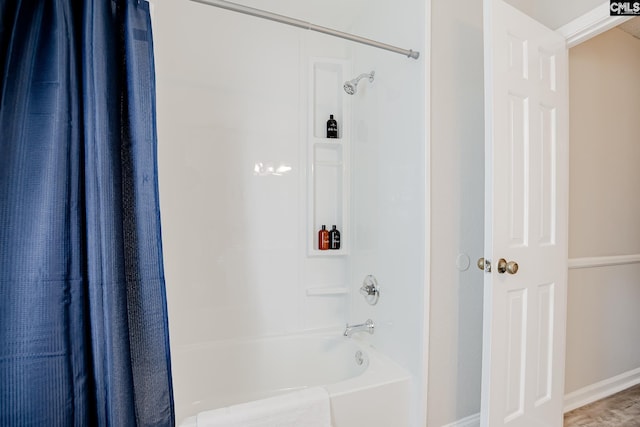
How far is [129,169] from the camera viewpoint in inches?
42.1

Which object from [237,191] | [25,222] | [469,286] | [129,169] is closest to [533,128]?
[469,286]

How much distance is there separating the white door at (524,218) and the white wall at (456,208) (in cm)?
20

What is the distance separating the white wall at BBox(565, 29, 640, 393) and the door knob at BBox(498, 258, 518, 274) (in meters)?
0.95

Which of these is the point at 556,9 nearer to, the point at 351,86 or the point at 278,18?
the point at 351,86

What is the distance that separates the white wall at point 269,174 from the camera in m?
1.68

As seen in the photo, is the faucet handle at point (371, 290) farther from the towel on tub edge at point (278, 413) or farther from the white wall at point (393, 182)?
the towel on tub edge at point (278, 413)

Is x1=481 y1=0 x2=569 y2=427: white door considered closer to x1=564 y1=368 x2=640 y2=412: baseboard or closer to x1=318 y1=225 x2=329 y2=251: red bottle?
x1=564 y1=368 x2=640 y2=412: baseboard

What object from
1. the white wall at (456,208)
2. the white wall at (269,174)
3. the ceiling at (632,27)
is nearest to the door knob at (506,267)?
the white wall at (456,208)

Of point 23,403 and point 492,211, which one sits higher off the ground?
point 492,211

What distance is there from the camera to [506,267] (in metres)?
1.38

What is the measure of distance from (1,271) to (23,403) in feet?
1.27

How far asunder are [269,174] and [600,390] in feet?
9.06

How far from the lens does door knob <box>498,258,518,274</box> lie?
1.37 metres

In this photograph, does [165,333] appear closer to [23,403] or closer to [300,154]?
[23,403]
